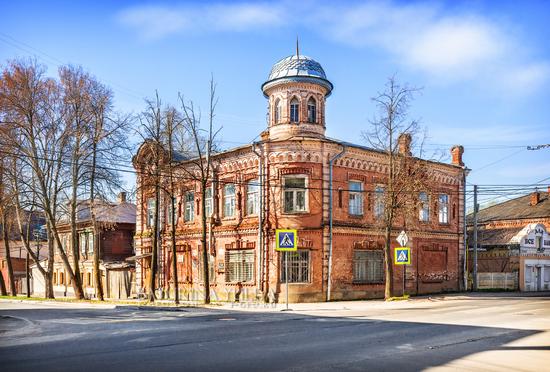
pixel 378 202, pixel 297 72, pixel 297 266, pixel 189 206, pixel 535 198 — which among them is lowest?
pixel 297 266

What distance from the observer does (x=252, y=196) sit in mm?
30797

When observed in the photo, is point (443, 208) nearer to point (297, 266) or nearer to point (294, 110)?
point (294, 110)

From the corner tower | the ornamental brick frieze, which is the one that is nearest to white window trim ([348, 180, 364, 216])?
the ornamental brick frieze

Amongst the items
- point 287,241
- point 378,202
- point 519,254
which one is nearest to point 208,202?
point 378,202

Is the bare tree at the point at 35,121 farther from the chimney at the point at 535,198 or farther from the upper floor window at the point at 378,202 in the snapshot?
the chimney at the point at 535,198

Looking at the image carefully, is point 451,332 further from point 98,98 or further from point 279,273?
point 98,98

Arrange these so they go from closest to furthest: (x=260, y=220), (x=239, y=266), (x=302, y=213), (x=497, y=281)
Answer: (x=302, y=213), (x=260, y=220), (x=239, y=266), (x=497, y=281)

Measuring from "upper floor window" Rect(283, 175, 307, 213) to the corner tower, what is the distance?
292cm

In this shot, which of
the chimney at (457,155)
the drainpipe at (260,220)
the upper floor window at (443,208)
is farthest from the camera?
the chimney at (457,155)

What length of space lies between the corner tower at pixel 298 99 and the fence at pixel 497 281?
16.5 m

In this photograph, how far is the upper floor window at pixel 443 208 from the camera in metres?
36.4

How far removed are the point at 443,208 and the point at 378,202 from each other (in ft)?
22.8

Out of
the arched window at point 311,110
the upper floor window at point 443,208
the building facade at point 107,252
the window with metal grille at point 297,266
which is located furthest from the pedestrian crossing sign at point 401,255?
the building facade at point 107,252

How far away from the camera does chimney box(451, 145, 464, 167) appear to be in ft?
124
